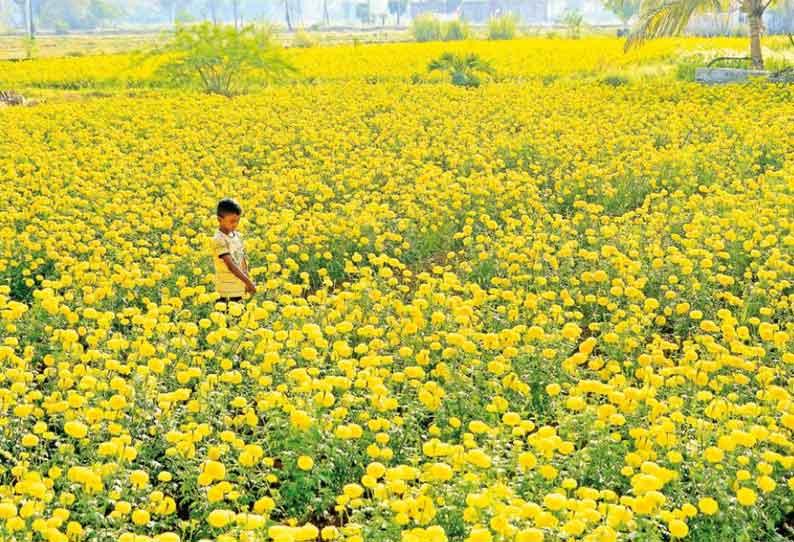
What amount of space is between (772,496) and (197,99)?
1872 cm

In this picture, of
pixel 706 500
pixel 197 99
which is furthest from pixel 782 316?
pixel 197 99

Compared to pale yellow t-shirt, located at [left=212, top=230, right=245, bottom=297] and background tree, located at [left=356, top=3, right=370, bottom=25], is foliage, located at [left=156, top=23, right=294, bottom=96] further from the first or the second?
background tree, located at [left=356, top=3, right=370, bottom=25]

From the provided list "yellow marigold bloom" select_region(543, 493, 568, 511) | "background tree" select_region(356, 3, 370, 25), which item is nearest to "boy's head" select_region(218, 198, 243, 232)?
"yellow marigold bloom" select_region(543, 493, 568, 511)

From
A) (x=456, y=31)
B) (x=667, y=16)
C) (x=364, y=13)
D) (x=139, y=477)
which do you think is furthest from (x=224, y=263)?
(x=364, y=13)

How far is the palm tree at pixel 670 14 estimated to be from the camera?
20109 millimetres

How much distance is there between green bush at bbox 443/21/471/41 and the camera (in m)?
50.7

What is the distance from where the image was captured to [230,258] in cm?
645

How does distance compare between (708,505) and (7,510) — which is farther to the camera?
(708,505)

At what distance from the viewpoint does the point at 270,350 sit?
544 centimetres

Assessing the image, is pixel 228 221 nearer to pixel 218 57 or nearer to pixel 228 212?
pixel 228 212

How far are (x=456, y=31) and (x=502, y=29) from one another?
9.01 feet

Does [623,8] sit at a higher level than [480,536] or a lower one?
higher

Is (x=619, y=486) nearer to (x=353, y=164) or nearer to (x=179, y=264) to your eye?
(x=179, y=264)

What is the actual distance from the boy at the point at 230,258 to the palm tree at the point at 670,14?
51.7 feet
